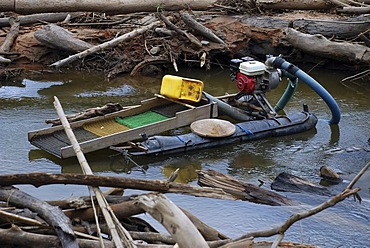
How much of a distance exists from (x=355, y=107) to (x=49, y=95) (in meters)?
5.00

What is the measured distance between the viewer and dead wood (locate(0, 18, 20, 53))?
12750 millimetres

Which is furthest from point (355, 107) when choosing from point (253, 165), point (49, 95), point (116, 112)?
point (49, 95)

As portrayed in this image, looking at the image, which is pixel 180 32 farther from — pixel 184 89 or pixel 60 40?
pixel 184 89

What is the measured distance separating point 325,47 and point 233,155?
4.45m

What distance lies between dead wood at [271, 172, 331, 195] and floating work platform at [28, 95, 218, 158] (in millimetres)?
1770

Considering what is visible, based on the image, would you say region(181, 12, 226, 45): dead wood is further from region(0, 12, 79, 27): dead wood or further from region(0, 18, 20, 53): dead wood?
region(0, 18, 20, 53): dead wood

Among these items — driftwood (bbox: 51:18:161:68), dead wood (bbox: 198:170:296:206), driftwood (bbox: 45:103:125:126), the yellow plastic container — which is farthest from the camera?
driftwood (bbox: 51:18:161:68)

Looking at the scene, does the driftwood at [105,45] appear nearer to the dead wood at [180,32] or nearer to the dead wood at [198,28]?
the dead wood at [180,32]

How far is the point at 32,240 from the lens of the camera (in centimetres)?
411

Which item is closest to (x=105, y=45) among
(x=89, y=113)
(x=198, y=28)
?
(x=198, y=28)

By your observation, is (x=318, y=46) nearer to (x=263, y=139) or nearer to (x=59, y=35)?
(x=263, y=139)

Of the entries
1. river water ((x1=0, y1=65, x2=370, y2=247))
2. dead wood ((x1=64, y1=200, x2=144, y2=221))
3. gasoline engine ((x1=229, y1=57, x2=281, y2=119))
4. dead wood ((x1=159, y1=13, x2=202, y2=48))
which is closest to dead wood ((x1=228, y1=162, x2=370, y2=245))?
dead wood ((x1=64, y1=200, x2=144, y2=221))

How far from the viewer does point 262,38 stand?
13.0m

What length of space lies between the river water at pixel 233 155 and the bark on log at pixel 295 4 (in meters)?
1.53
